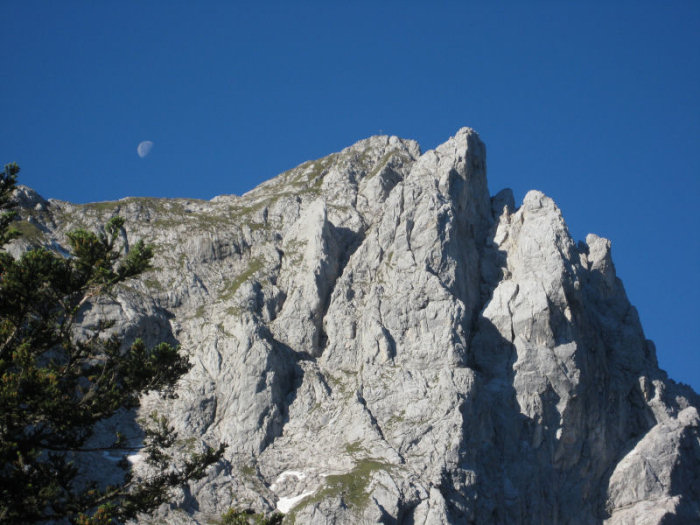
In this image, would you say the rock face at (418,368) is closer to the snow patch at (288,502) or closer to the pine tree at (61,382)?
the snow patch at (288,502)

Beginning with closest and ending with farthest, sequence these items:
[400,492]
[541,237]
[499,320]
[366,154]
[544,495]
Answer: [400,492] → [544,495] → [499,320] → [541,237] → [366,154]

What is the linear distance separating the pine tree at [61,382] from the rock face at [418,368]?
2095 inches

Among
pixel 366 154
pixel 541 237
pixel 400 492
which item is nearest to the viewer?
pixel 400 492

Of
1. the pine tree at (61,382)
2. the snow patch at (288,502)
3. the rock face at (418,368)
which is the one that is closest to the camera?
the pine tree at (61,382)

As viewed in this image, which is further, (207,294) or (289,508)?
(207,294)

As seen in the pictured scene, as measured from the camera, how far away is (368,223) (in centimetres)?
13362

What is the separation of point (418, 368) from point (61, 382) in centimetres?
7050

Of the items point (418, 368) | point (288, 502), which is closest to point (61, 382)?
point (288, 502)

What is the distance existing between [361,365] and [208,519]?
28718mm

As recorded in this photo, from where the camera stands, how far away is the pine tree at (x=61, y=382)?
3716cm

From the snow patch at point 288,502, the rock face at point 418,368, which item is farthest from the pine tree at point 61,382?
the snow patch at point 288,502

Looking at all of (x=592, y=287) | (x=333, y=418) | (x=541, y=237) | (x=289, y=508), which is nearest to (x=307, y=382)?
(x=333, y=418)

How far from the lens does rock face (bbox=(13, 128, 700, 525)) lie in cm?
9950

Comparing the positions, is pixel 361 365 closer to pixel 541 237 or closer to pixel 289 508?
pixel 289 508
